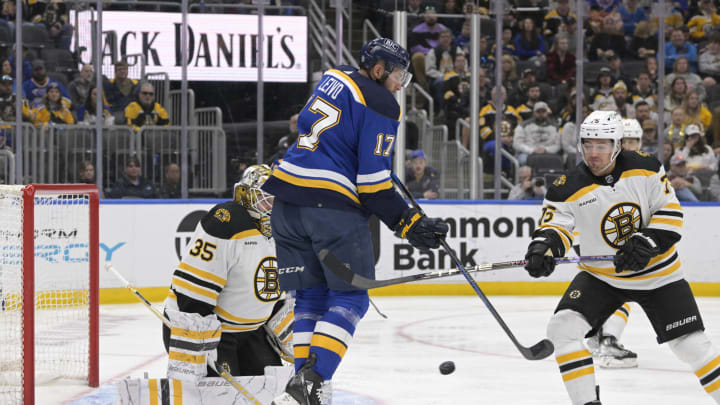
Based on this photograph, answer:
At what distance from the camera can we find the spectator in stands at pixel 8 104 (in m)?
7.58

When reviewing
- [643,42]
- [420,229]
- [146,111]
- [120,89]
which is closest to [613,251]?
[420,229]

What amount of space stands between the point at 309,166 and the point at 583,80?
6.13 m

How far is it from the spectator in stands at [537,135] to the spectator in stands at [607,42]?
695 millimetres

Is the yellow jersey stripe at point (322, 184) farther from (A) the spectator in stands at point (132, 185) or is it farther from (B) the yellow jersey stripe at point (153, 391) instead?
(A) the spectator in stands at point (132, 185)

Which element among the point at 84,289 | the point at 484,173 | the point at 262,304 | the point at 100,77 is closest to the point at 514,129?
the point at 484,173

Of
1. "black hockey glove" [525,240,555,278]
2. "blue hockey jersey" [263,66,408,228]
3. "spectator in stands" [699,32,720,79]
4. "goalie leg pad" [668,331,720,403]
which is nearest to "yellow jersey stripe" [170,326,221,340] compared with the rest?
"blue hockey jersey" [263,66,408,228]

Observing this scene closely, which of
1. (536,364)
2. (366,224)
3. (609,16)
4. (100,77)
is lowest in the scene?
(536,364)

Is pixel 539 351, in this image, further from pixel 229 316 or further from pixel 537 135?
pixel 537 135

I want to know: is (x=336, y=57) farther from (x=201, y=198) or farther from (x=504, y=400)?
(x=504, y=400)

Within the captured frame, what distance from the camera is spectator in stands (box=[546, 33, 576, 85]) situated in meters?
8.59

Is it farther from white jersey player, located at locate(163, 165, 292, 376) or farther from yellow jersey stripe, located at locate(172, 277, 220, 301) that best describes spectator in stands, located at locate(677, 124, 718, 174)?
yellow jersey stripe, located at locate(172, 277, 220, 301)

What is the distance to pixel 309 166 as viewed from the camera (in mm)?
2867

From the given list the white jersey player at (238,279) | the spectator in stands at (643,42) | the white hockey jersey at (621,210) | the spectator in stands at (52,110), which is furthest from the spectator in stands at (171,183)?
the white hockey jersey at (621,210)

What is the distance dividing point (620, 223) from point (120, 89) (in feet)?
17.7
